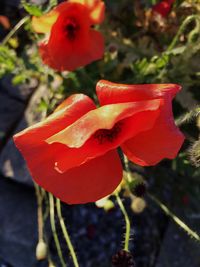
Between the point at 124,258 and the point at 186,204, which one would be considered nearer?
the point at 124,258

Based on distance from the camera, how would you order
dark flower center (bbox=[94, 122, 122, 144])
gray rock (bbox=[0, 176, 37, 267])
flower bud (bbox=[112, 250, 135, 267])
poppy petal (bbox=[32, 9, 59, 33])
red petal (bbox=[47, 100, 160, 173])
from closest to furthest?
red petal (bbox=[47, 100, 160, 173]), dark flower center (bbox=[94, 122, 122, 144]), flower bud (bbox=[112, 250, 135, 267]), poppy petal (bbox=[32, 9, 59, 33]), gray rock (bbox=[0, 176, 37, 267])

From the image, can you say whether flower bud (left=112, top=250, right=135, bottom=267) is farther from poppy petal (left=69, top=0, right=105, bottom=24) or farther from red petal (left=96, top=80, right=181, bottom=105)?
poppy petal (left=69, top=0, right=105, bottom=24)

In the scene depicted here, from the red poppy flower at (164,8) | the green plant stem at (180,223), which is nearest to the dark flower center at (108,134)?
the green plant stem at (180,223)

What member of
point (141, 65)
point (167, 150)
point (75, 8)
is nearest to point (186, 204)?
point (141, 65)

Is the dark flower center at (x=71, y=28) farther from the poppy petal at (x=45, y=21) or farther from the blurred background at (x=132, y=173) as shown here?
the blurred background at (x=132, y=173)

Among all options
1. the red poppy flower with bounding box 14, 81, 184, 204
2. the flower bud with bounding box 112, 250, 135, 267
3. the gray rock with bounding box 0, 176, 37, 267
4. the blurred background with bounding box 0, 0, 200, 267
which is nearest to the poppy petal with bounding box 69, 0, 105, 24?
the blurred background with bounding box 0, 0, 200, 267

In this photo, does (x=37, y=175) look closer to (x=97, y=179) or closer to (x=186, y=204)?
(x=97, y=179)

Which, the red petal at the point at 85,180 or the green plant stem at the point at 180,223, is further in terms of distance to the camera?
the green plant stem at the point at 180,223
